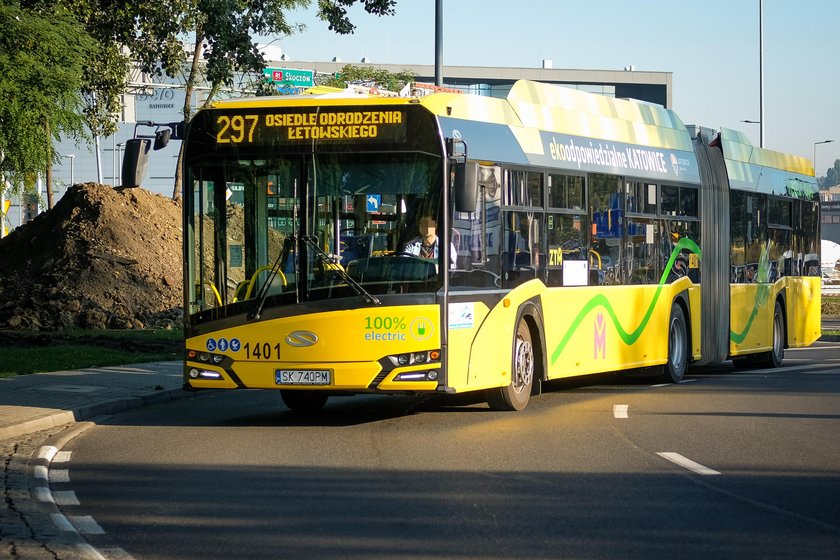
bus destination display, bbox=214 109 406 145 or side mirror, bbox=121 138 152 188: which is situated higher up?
bus destination display, bbox=214 109 406 145

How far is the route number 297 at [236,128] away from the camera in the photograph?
555 inches

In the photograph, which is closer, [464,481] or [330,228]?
[464,481]

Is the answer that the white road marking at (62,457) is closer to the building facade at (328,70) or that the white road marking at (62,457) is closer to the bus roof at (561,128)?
the bus roof at (561,128)

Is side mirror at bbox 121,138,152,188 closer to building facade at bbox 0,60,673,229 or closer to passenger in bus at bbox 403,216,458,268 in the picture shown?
passenger in bus at bbox 403,216,458,268

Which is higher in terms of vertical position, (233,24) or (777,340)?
(233,24)

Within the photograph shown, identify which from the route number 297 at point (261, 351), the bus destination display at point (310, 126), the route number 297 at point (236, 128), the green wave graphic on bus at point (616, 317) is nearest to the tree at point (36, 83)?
the route number 297 at point (236, 128)

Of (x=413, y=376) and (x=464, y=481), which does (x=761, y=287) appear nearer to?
(x=413, y=376)

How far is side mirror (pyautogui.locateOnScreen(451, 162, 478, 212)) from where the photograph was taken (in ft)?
43.9

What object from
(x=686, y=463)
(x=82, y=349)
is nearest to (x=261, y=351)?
(x=686, y=463)

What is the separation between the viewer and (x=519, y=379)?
50.1ft

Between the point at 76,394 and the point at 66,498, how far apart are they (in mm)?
7415

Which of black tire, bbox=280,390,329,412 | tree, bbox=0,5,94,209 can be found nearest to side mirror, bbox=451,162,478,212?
black tire, bbox=280,390,329,412

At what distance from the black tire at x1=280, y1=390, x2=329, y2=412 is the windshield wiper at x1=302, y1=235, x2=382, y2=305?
2592 millimetres

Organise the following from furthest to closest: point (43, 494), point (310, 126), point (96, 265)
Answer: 1. point (96, 265)
2. point (310, 126)
3. point (43, 494)
